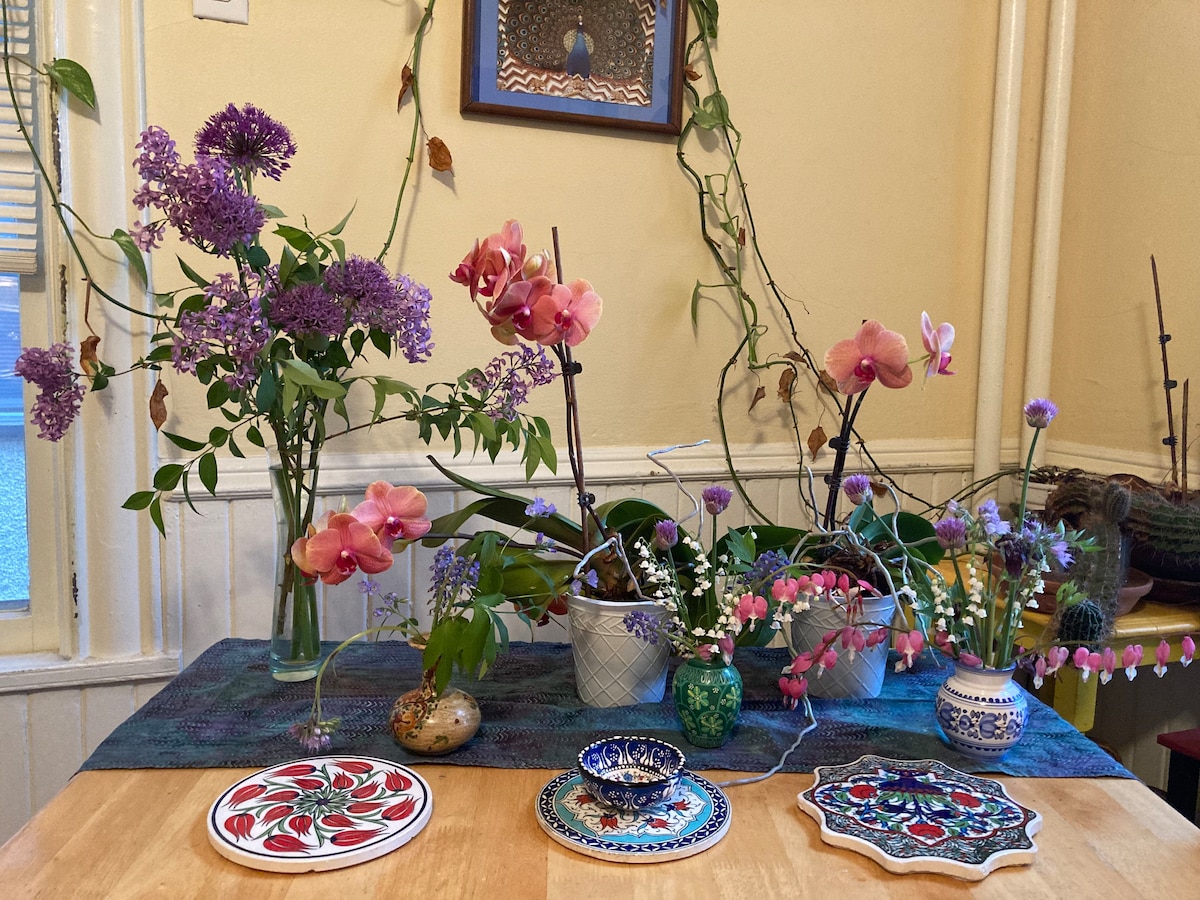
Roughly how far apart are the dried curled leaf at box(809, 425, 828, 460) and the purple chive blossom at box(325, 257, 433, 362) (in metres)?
0.88

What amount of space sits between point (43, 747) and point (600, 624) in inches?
37.0

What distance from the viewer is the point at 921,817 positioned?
80 cm

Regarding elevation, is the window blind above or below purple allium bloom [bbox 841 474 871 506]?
above

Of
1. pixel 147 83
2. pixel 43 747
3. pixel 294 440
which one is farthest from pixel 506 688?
pixel 147 83

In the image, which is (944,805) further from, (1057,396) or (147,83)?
(147,83)

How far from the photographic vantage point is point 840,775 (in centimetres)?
89

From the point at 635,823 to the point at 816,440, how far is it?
3.30 feet

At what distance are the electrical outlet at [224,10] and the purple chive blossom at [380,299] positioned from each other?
1.98ft

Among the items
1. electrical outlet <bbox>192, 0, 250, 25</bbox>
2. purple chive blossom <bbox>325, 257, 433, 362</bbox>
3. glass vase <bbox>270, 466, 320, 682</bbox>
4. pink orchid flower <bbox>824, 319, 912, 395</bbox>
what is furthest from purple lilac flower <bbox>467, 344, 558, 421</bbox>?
electrical outlet <bbox>192, 0, 250, 25</bbox>

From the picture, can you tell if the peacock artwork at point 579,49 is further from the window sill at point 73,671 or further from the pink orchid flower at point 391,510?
the window sill at point 73,671

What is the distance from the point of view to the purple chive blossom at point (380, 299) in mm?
960

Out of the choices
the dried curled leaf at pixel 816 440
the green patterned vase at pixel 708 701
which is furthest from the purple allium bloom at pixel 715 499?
the dried curled leaf at pixel 816 440

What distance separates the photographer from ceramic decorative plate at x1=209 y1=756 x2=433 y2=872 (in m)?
0.73

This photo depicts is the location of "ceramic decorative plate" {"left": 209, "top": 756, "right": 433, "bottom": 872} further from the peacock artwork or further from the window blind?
the peacock artwork
